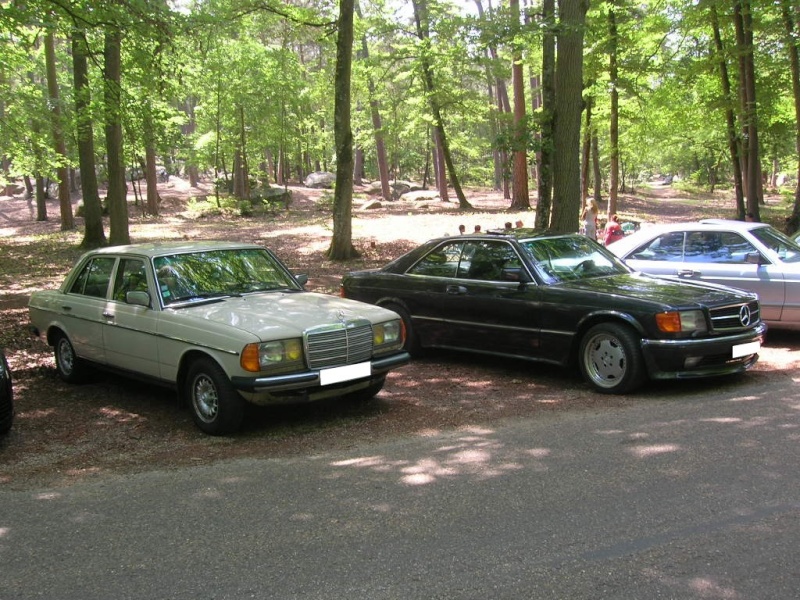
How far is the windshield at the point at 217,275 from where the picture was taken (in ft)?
21.8

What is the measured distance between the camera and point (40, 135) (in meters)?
23.5

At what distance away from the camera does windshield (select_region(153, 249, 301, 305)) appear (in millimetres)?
6648

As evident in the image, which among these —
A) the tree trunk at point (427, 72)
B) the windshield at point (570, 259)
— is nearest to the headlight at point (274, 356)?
the windshield at point (570, 259)

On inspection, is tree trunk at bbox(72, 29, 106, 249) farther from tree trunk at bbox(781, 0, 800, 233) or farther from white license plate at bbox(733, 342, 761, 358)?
tree trunk at bbox(781, 0, 800, 233)

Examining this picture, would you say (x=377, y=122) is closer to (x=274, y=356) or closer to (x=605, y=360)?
(x=605, y=360)

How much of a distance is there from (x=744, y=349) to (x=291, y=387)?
4.47 meters

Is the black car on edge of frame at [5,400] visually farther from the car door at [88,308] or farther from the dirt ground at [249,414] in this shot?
the car door at [88,308]

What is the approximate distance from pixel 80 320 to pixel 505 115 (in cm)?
2255

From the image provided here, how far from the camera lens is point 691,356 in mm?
6594

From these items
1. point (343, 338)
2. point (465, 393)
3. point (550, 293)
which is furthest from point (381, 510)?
point (550, 293)

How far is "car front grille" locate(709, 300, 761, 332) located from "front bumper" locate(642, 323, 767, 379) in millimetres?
108

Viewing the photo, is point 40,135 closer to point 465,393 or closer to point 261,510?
point 465,393

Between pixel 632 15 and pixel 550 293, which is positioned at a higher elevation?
pixel 632 15

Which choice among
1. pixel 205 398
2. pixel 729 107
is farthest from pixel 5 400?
pixel 729 107
